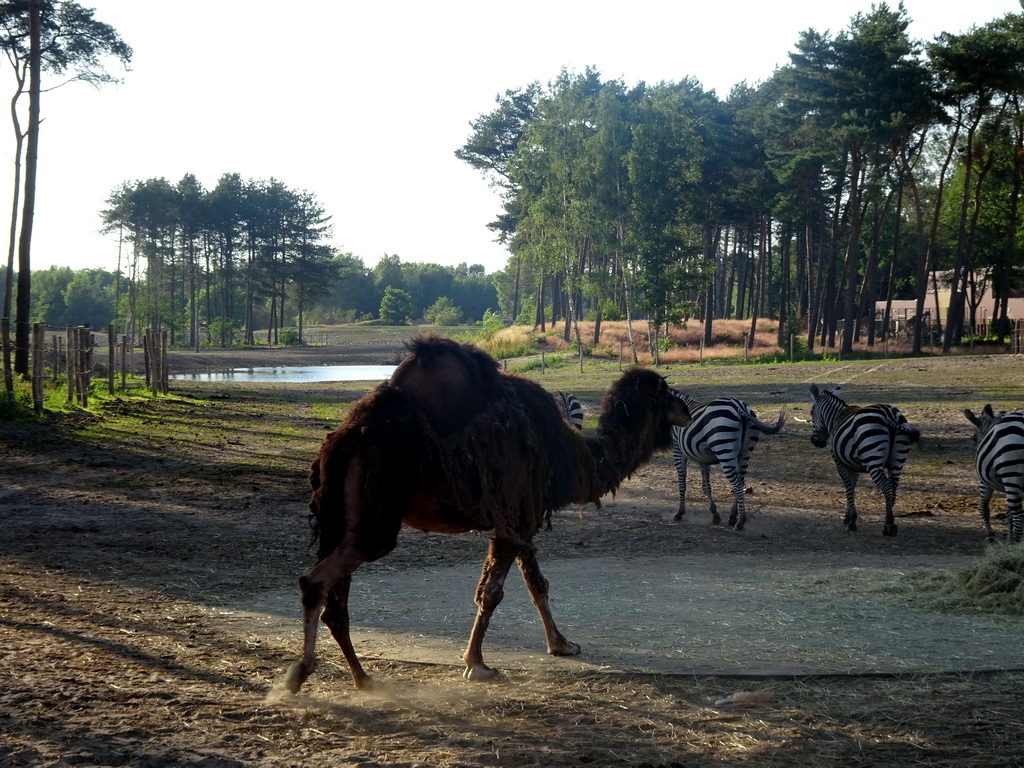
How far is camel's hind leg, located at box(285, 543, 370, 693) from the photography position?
5.84 m

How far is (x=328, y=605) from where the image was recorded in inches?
243

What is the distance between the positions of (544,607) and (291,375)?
49.9 m

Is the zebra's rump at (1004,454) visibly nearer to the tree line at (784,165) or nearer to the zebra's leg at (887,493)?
the zebra's leg at (887,493)

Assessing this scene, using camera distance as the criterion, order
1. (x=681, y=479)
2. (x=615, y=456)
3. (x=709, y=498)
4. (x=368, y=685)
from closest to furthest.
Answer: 1. (x=368, y=685)
2. (x=615, y=456)
3. (x=709, y=498)
4. (x=681, y=479)

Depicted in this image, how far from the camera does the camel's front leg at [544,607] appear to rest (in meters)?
6.75

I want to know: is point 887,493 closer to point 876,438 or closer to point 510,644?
point 876,438

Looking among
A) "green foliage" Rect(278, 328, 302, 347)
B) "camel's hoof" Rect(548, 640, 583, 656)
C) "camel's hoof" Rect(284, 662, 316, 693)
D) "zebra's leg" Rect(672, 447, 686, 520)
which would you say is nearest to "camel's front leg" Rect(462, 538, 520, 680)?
"camel's hoof" Rect(548, 640, 583, 656)

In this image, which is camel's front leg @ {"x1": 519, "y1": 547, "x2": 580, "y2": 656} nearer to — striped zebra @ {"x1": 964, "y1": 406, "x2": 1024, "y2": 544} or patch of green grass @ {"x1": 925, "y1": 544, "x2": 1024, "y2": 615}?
patch of green grass @ {"x1": 925, "y1": 544, "x2": 1024, "y2": 615}

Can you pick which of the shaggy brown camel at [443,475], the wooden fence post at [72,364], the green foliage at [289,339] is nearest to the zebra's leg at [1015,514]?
the shaggy brown camel at [443,475]

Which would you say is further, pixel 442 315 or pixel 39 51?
pixel 442 315

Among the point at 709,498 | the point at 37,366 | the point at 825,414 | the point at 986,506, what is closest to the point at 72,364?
the point at 37,366

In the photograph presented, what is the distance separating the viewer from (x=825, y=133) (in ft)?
156

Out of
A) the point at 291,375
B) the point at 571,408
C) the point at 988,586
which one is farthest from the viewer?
the point at 291,375

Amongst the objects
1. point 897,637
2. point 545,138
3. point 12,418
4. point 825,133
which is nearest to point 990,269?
point 825,133
